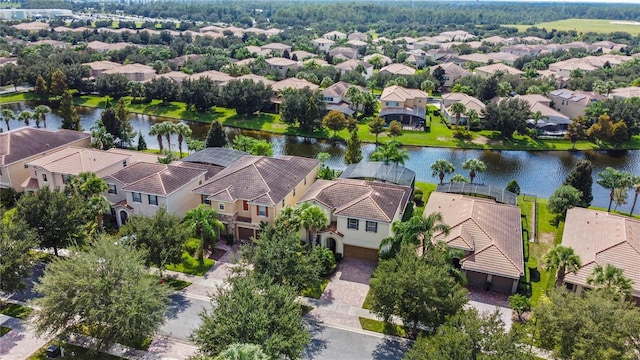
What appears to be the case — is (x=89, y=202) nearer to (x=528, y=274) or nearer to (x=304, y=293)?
(x=304, y=293)

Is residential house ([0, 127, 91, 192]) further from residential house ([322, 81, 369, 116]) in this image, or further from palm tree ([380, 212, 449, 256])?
residential house ([322, 81, 369, 116])

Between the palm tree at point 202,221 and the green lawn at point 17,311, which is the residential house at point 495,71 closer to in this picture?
the palm tree at point 202,221

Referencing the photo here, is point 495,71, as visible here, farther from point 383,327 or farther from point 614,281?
point 383,327

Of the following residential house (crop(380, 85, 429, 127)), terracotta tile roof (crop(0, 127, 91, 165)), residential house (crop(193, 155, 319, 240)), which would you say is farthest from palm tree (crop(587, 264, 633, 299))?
terracotta tile roof (crop(0, 127, 91, 165))

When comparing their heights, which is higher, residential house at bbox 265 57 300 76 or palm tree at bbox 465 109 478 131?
residential house at bbox 265 57 300 76

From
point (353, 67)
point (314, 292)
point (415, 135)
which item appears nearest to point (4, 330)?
point (314, 292)

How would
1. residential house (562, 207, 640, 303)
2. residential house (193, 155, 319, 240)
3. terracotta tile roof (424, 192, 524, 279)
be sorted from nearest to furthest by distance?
residential house (562, 207, 640, 303) < terracotta tile roof (424, 192, 524, 279) < residential house (193, 155, 319, 240)
